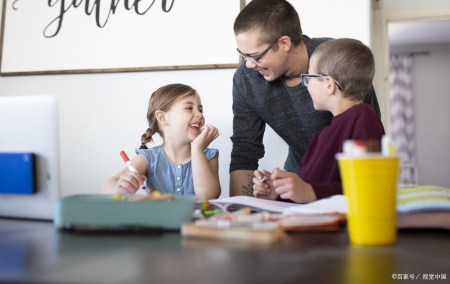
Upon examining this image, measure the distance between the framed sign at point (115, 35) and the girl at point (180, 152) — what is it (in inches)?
18.8

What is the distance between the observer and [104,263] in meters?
0.58

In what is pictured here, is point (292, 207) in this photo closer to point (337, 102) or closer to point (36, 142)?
point (36, 142)

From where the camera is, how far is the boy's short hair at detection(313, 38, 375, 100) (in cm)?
151

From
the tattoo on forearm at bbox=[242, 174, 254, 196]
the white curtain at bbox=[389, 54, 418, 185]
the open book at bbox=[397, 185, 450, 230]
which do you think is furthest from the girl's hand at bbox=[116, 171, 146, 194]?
the white curtain at bbox=[389, 54, 418, 185]

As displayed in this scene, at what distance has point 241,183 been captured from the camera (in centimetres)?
193

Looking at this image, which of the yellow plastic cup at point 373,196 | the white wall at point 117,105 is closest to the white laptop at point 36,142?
the yellow plastic cup at point 373,196

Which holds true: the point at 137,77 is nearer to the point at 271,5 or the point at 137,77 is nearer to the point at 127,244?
the point at 271,5

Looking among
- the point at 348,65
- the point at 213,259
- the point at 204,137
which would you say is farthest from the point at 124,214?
the point at 204,137

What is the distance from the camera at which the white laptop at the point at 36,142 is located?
97 centimetres

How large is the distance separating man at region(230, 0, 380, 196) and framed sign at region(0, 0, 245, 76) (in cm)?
44

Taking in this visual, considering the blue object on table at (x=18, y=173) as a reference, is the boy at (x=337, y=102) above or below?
above

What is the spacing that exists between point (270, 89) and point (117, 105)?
3.30 feet

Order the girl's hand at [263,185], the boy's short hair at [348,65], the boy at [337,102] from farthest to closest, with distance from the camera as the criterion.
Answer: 1. the boy's short hair at [348,65]
2. the boy at [337,102]
3. the girl's hand at [263,185]

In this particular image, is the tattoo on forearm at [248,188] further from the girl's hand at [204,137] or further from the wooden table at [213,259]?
the wooden table at [213,259]
